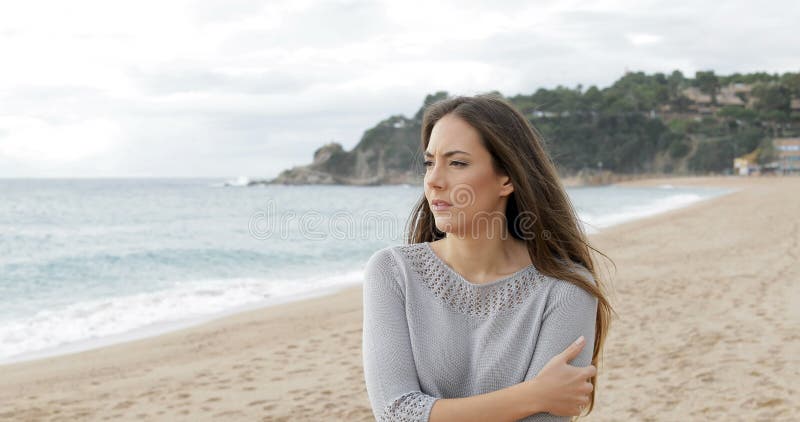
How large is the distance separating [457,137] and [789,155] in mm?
102864

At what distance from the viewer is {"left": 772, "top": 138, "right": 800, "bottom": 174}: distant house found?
89.8 meters

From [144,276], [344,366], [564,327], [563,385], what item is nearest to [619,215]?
[144,276]

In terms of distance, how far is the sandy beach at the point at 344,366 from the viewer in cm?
493

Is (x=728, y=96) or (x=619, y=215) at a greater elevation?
(x=728, y=96)

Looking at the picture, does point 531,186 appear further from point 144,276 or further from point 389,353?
point 144,276

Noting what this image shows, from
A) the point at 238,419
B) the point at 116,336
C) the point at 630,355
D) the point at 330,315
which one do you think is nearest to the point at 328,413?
the point at 238,419

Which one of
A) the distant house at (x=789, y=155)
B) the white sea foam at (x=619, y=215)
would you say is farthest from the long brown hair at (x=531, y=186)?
the distant house at (x=789, y=155)

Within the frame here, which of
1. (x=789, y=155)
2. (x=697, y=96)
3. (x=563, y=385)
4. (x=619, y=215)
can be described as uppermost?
(x=697, y=96)

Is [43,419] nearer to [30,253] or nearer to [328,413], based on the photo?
[328,413]

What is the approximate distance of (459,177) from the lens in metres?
2.04

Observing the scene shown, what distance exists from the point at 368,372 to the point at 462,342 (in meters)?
0.30

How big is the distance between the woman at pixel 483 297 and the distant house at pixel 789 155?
101667 millimetres

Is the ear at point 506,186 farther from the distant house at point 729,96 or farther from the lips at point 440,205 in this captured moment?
the distant house at point 729,96

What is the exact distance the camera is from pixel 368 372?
2002 mm
